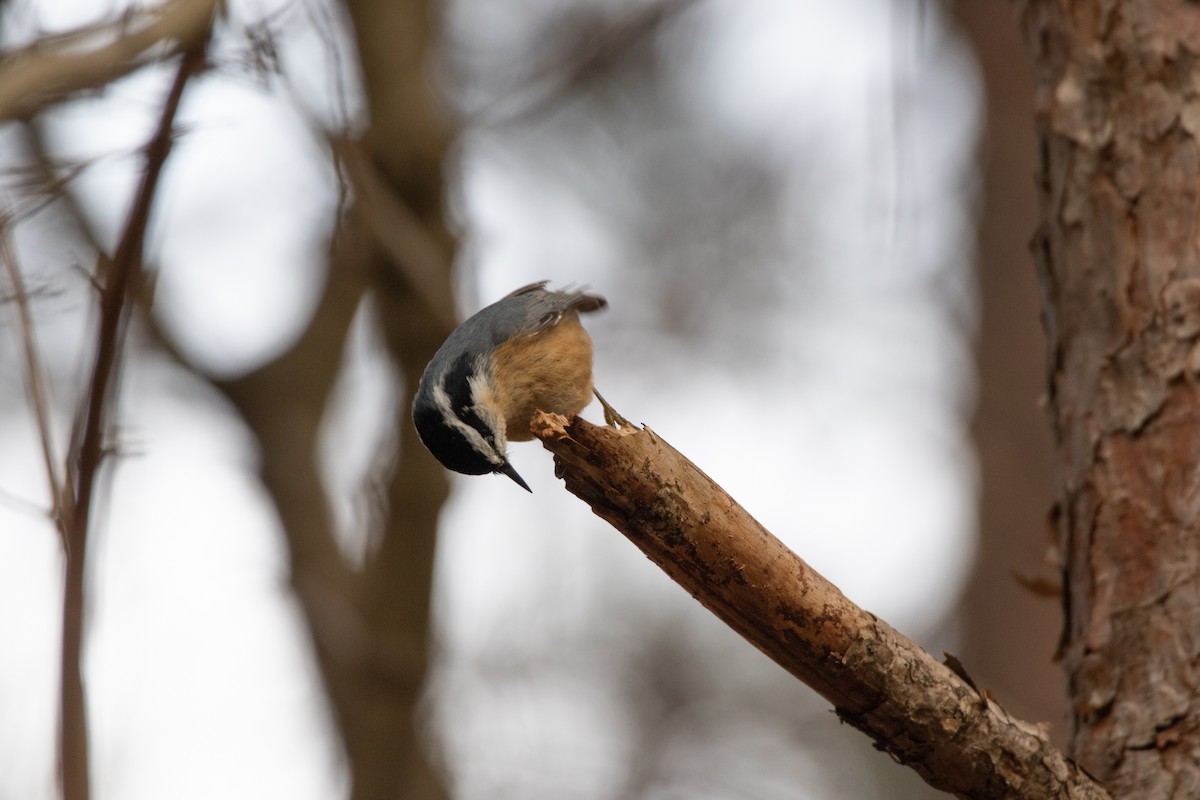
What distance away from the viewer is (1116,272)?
7.86 ft

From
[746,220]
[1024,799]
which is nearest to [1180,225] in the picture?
[1024,799]

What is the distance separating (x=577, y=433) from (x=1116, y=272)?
52.4 inches

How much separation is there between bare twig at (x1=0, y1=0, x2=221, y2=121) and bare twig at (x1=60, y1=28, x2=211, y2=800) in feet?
0.90

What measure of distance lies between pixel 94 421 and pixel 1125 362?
202 centimetres

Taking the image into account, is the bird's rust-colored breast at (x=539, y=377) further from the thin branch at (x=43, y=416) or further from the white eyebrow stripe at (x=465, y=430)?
the thin branch at (x=43, y=416)

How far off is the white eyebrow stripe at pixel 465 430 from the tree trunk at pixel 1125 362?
47.9 inches

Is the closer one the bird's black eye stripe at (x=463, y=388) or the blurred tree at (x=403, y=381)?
the bird's black eye stripe at (x=463, y=388)

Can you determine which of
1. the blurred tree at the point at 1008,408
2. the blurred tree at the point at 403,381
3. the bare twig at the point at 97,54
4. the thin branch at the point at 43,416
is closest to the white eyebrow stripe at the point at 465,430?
the blurred tree at the point at 403,381

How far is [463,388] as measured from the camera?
249 cm

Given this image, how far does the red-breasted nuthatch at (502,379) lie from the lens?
2404 mm

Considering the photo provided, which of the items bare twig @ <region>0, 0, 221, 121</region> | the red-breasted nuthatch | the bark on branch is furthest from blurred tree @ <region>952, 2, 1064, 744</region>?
bare twig @ <region>0, 0, 221, 121</region>

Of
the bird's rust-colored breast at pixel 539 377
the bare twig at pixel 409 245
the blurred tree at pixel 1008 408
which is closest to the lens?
the bird's rust-colored breast at pixel 539 377

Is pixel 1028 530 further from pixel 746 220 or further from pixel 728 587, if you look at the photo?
pixel 728 587

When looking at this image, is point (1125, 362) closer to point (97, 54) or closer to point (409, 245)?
point (409, 245)
